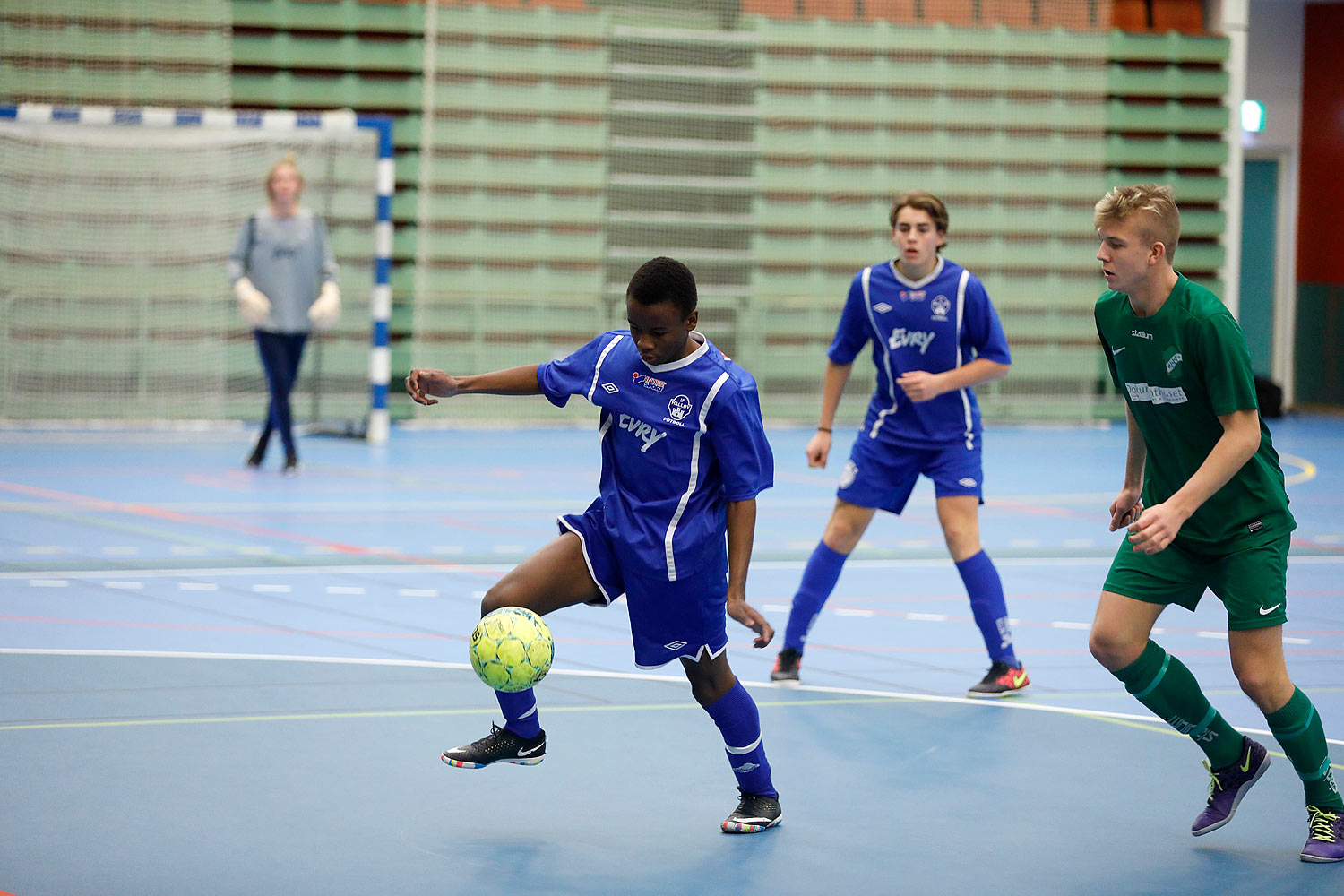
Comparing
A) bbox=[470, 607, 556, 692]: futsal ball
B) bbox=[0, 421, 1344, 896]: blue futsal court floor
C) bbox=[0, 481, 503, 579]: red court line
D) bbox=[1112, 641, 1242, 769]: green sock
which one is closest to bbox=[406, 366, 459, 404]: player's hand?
bbox=[470, 607, 556, 692]: futsal ball

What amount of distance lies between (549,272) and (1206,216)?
774cm

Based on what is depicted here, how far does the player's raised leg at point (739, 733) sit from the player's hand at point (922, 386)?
2013 mm

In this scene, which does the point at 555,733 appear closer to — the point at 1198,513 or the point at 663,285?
the point at 663,285

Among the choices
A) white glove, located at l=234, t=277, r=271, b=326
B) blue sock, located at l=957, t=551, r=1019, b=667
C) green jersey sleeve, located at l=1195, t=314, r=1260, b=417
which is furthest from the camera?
white glove, located at l=234, t=277, r=271, b=326

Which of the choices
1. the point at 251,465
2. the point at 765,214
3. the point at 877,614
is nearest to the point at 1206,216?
the point at 765,214

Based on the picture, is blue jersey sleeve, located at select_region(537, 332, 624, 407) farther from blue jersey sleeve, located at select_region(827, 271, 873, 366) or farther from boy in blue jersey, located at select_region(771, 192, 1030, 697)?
blue jersey sleeve, located at select_region(827, 271, 873, 366)

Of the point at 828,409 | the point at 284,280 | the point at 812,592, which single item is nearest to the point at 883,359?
the point at 828,409

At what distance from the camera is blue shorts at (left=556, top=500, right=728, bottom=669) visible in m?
4.23

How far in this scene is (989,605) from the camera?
6008mm

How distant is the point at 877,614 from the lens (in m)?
7.40

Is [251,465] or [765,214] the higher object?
[765,214]

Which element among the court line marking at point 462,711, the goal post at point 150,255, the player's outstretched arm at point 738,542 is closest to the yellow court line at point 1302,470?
the goal post at point 150,255

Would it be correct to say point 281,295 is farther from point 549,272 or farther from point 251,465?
point 549,272

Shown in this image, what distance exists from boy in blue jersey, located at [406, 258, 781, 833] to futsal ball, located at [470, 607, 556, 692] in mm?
136
